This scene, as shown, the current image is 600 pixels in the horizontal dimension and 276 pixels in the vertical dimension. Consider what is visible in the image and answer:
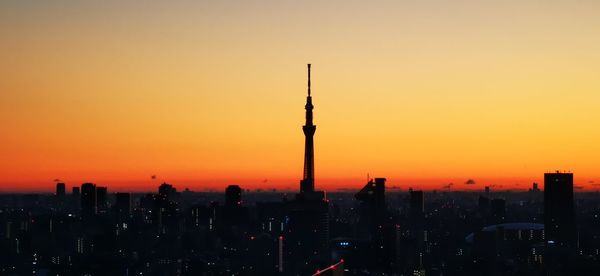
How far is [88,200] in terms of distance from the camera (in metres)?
110

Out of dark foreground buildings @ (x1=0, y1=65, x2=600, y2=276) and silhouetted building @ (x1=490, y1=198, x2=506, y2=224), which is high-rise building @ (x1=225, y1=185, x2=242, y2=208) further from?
silhouetted building @ (x1=490, y1=198, x2=506, y2=224)

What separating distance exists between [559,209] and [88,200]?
5601 cm

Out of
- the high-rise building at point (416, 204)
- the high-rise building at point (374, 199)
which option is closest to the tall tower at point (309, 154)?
the high-rise building at point (374, 199)

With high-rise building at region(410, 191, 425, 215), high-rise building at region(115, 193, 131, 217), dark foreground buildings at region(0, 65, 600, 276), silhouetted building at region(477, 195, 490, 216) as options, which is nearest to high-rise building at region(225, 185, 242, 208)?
dark foreground buildings at region(0, 65, 600, 276)

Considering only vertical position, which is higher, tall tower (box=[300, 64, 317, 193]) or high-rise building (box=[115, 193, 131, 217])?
tall tower (box=[300, 64, 317, 193])

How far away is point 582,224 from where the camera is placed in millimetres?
106438

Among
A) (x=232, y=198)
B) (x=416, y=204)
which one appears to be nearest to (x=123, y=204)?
(x=232, y=198)

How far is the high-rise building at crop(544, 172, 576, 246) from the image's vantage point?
96.0 metres

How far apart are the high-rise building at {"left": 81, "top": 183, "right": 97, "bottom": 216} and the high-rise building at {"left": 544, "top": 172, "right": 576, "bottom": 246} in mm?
52344

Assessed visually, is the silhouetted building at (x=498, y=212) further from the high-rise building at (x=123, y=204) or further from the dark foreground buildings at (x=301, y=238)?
the high-rise building at (x=123, y=204)

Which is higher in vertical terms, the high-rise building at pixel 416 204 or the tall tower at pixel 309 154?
the tall tower at pixel 309 154

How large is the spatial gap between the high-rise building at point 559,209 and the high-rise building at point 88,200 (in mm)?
52344

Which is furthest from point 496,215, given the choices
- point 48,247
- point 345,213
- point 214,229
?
point 48,247

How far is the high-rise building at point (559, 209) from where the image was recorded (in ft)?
315
